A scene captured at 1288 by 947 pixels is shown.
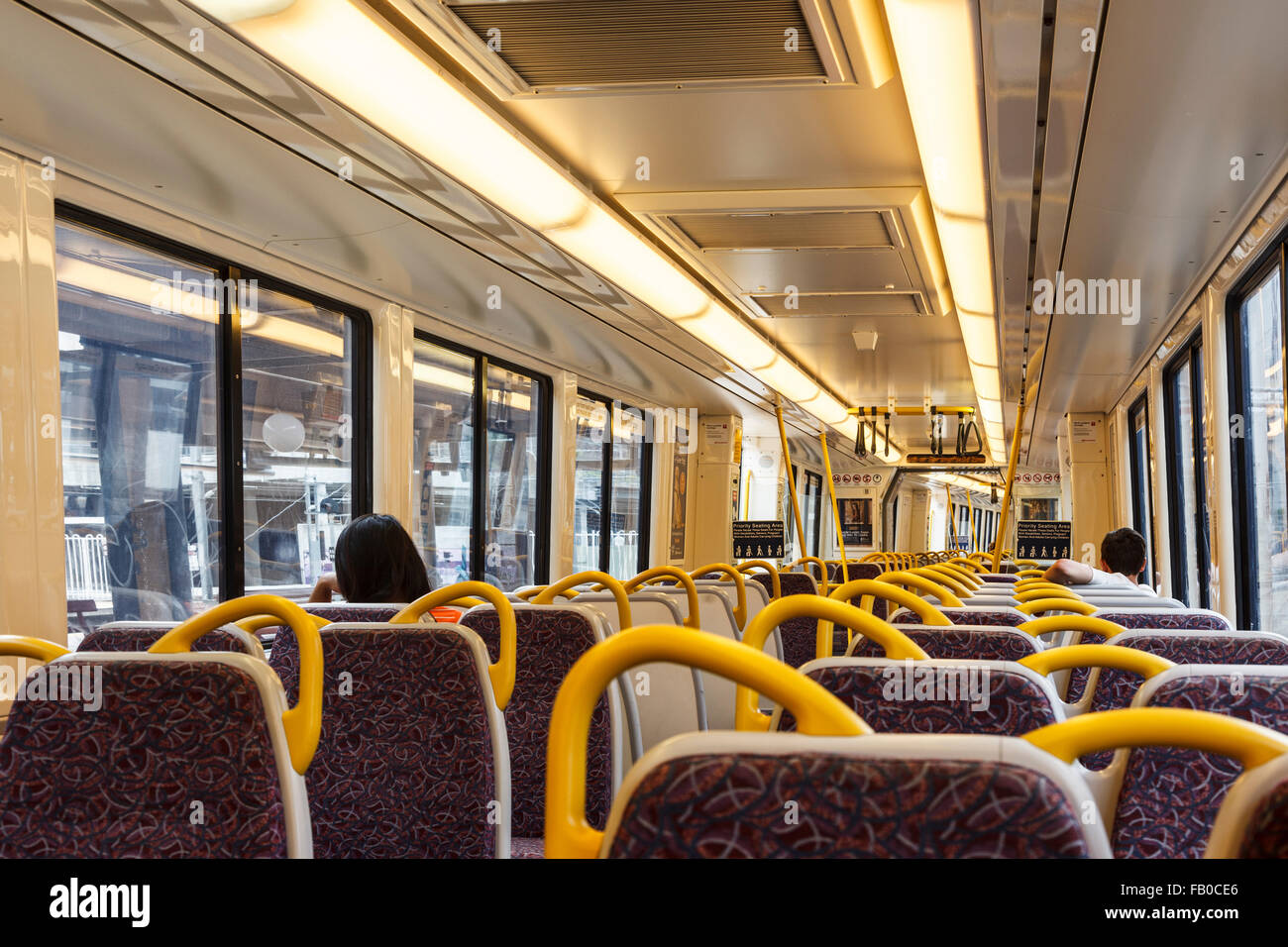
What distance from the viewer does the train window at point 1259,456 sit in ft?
18.3

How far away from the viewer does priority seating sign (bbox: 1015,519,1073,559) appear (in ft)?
35.9

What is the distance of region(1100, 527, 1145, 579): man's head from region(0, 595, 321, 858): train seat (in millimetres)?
4382

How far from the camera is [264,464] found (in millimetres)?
5773

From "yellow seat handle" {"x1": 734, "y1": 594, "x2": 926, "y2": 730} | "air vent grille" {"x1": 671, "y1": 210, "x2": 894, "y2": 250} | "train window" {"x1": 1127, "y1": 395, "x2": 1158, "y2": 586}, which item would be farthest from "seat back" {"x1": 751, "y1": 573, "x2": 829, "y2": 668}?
"train window" {"x1": 1127, "y1": 395, "x2": 1158, "y2": 586}

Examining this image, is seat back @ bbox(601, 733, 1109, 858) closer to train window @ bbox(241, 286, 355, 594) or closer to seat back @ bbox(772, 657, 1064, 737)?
seat back @ bbox(772, 657, 1064, 737)

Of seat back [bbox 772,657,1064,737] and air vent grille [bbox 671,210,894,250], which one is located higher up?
air vent grille [bbox 671,210,894,250]

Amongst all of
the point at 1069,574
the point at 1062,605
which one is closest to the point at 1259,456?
the point at 1069,574

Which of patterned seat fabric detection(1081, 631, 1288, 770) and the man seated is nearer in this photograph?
patterned seat fabric detection(1081, 631, 1288, 770)

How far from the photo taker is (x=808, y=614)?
1633mm

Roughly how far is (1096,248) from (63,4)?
4.37m

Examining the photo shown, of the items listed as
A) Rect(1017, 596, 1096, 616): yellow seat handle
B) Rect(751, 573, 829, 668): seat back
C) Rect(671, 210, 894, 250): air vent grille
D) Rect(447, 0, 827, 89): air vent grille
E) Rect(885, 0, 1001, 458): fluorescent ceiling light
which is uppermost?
Rect(447, 0, 827, 89): air vent grille

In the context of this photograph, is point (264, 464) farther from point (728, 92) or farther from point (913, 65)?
point (913, 65)

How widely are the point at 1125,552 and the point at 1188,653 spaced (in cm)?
332

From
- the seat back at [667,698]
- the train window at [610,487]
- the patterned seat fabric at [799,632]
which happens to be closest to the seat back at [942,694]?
the seat back at [667,698]
